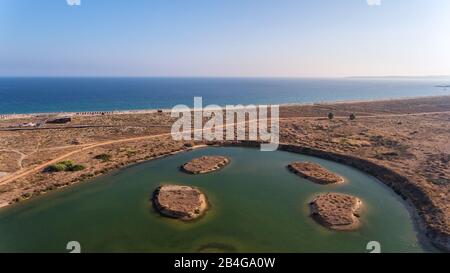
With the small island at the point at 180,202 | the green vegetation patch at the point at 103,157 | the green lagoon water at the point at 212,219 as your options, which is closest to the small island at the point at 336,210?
the green lagoon water at the point at 212,219

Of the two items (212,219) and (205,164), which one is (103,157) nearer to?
(205,164)

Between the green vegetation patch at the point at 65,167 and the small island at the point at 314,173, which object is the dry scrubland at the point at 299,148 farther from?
the small island at the point at 314,173

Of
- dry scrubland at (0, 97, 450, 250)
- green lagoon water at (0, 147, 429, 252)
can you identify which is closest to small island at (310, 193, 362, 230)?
green lagoon water at (0, 147, 429, 252)

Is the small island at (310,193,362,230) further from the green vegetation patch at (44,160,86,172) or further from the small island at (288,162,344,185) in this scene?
the green vegetation patch at (44,160,86,172)

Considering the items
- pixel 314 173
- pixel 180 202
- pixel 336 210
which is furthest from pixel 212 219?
pixel 314 173
